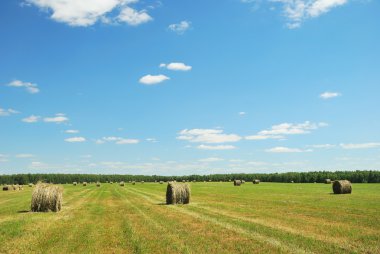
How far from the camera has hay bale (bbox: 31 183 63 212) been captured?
85.2 feet

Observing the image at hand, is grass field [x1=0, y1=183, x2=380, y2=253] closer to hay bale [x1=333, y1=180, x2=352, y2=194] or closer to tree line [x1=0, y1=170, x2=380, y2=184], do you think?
hay bale [x1=333, y1=180, x2=352, y2=194]

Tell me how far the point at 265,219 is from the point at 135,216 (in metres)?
7.37

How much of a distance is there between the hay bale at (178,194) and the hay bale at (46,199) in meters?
8.79

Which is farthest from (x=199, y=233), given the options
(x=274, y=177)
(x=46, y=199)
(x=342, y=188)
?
(x=274, y=177)

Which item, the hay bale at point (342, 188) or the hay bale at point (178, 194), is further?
the hay bale at point (342, 188)

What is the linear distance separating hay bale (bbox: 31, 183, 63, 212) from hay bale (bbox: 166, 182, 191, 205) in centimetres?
879

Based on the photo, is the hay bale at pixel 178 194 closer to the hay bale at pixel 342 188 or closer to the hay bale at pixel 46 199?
the hay bale at pixel 46 199

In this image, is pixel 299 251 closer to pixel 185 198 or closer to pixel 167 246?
pixel 167 246

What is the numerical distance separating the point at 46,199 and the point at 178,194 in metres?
10.1

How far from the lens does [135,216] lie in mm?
22953

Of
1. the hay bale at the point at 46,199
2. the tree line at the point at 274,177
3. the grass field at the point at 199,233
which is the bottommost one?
the grass field at the point at 199,233

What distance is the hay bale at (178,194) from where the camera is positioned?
31484 millimetres

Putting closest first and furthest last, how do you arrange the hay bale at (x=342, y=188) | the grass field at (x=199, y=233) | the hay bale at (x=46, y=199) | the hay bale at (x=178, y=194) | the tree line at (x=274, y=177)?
1. the grass field at (x=199, y=233)
2. the hay bale at (x=46, y=199)
3. the hay bale at (x=178, y=194)
4. the hay bale at (x=342, y=188)
5. the tree line at (x=274, y=177)

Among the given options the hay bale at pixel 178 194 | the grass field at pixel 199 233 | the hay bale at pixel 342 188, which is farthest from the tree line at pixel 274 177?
the hay bale at pixel 342 188
